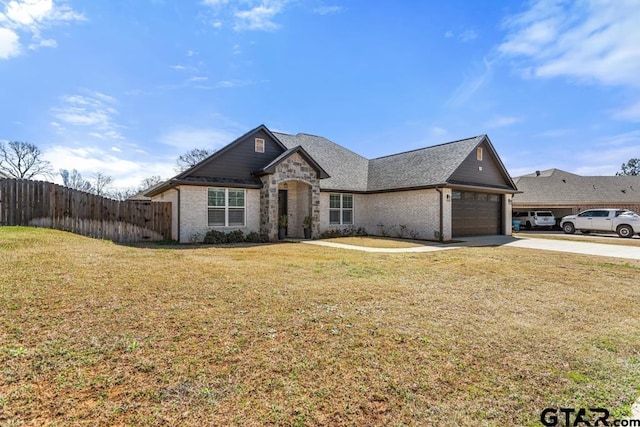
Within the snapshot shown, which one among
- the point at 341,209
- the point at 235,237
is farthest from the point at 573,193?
the point at 235,237

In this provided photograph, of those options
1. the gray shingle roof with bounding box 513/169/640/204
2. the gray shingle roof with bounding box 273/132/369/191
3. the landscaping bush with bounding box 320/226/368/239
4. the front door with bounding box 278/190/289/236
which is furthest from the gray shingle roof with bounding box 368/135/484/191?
the gray shingle roof with bounding box 513/169/640/204

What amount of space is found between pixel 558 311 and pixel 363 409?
445cm

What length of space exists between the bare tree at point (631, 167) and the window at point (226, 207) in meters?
80.7

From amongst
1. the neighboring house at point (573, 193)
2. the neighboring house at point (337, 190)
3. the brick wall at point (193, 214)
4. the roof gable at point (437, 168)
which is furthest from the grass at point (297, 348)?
the neighboring house at point (573, 193)

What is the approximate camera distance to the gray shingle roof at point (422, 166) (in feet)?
57.5

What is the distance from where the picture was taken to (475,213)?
19266 millimetres

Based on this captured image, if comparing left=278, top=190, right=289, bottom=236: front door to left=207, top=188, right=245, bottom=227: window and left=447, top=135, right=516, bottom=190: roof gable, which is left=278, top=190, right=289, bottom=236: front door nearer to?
left=207, top=188, right=245, bottom=227: window

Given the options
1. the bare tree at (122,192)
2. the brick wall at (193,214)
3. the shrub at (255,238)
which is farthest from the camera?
the bare tree at (122,192)

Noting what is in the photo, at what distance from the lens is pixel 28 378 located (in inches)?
111

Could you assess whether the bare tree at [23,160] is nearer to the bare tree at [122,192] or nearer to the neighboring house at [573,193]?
the bare tree at [122,192]

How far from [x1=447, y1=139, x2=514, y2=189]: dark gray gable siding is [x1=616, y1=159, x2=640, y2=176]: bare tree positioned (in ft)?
212

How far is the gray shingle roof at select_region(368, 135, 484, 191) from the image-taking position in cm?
1753
